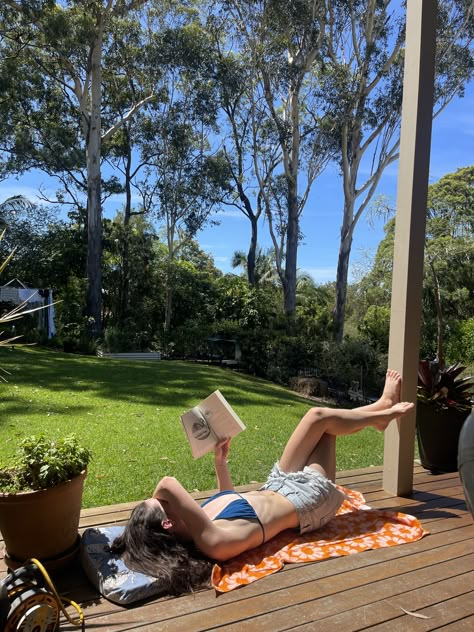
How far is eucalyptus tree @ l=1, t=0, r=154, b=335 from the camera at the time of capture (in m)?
13.9

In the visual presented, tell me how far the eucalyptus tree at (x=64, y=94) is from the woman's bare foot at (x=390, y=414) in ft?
39.7

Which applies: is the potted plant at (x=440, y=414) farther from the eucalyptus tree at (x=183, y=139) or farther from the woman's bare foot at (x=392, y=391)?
the eucalyptus tree at (x=183, y=139)

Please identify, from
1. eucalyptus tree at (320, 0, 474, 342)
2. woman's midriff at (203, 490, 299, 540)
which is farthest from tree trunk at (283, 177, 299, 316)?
woman's midriff at (203, 490, 299, 540)

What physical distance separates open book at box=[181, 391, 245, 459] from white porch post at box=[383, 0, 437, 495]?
1029 millimetres

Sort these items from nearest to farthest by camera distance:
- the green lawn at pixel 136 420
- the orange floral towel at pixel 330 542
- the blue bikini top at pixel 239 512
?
1. the orange floral towel at pixel 330 542
2. the blue bikini top at pixel 239 512
3. the green lawn at pixel 136 420

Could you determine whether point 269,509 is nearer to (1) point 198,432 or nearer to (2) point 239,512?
(2) point 239,512

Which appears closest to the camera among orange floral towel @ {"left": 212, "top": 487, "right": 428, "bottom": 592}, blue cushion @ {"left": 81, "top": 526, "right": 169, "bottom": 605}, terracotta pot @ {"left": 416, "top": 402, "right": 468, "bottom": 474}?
blue cushion @ {"left": 81, "top": 526, "right": 169, "bottom": 605}

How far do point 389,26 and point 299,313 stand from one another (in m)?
9.69

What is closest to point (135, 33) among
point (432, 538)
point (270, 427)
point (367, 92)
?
point (367, 92)

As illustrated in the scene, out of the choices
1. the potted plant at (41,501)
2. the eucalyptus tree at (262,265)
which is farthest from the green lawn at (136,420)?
the eucalyptus tree at (262,265)

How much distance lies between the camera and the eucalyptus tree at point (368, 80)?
16.3 metres

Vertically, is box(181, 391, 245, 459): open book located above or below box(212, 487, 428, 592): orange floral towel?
above

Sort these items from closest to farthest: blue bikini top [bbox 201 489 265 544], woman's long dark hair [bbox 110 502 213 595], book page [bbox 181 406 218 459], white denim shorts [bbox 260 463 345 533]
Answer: woman's long dark hair [bbox 110 502 213 595] → blue bikini top [bbox 201 489 265 544] → white denim shorts [bbox 260 463 345 533] → book page [bbox 181 406 218 459]

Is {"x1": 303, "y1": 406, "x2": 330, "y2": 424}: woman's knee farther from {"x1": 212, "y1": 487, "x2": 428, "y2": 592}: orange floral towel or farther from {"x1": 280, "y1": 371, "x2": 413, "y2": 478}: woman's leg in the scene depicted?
{"x1": 212, "y1": 487, "x2": 428, "y2": 592}: orange floral towel
